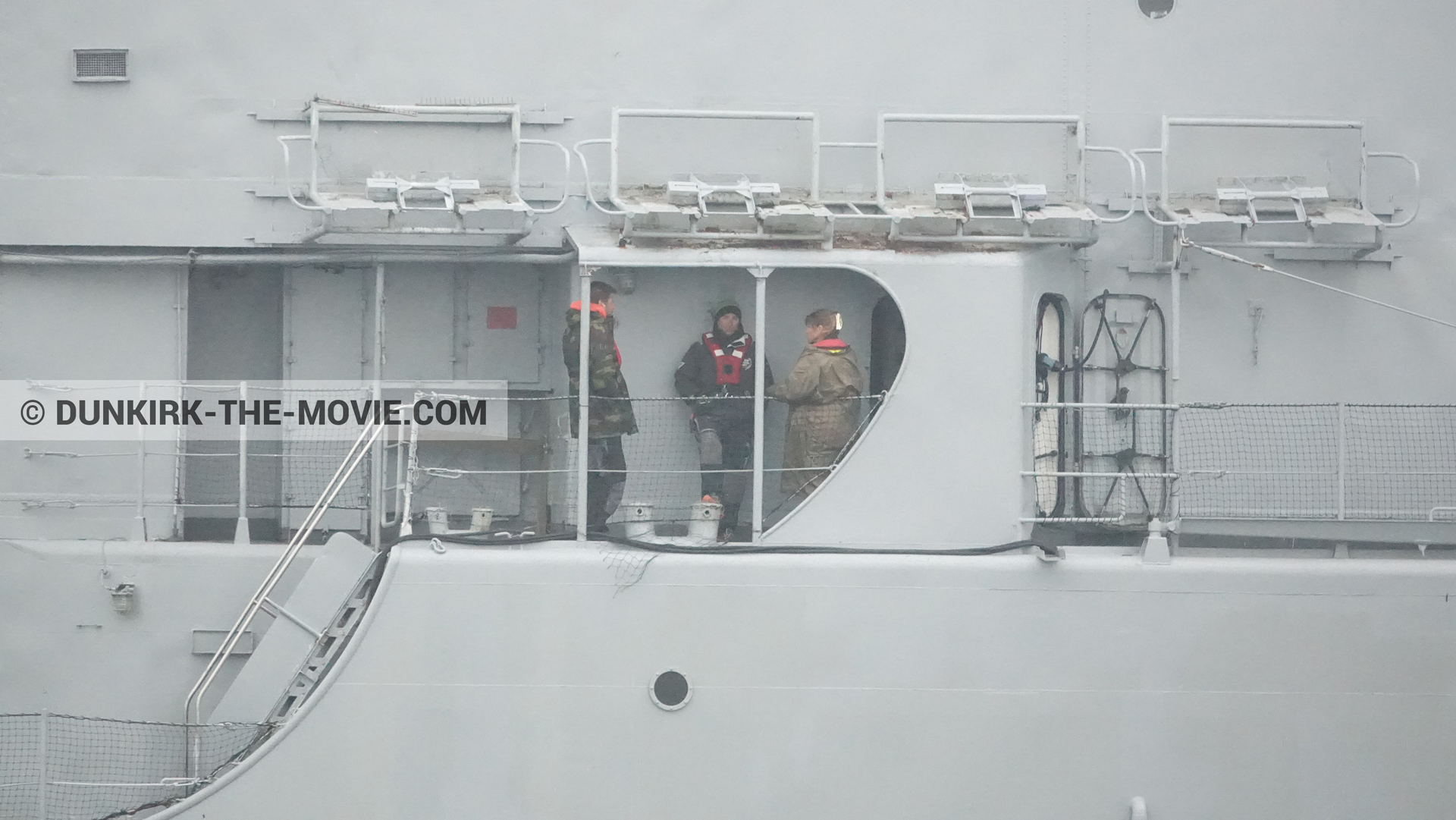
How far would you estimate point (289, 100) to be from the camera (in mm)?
6562

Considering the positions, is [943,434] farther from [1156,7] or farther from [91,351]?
[91,351]

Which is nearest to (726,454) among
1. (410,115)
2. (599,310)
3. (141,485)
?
(599,310)

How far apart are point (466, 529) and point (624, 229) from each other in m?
1.61

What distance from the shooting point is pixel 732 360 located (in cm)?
616

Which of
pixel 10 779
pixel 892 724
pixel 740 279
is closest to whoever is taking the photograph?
pixel 892 724

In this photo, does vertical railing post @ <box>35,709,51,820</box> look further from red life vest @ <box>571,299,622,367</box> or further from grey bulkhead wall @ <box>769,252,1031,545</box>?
grey bulkhead wall @ <box>769,252,1031,545</box>

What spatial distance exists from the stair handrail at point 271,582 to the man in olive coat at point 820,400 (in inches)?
71.5

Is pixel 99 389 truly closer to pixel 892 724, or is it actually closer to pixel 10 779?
pixel 10 779

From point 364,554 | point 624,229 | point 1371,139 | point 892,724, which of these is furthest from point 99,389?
point 1371,139

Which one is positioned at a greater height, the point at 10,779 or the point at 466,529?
the point at 466,529

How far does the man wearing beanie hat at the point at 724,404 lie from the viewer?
20.0 feet

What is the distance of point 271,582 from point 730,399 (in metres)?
2.11

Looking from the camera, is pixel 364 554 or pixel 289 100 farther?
pixel 289 100

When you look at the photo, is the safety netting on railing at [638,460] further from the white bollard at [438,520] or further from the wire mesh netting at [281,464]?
the wire mesh netting at [281,464]
